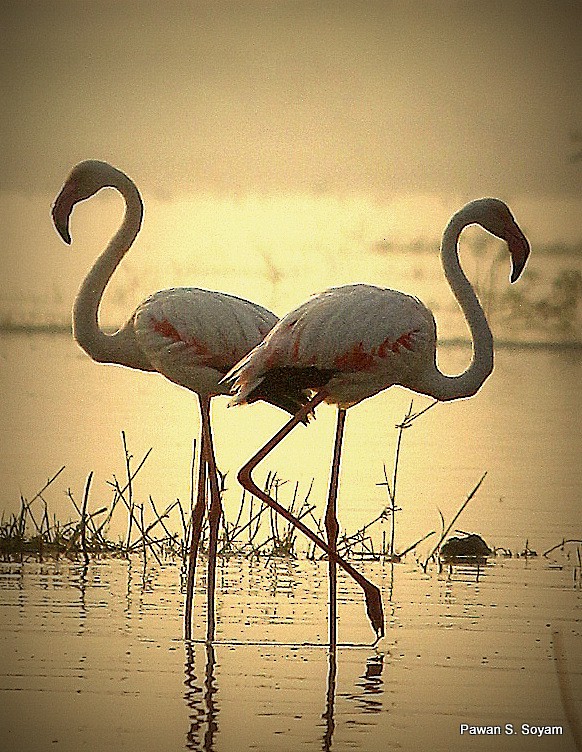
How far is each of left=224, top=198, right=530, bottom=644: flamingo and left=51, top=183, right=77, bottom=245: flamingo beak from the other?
1311 millimetres

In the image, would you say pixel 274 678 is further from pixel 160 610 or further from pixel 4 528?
pixel 4 528

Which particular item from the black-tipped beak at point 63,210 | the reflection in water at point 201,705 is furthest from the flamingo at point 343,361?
the black-tipped beak at point 63,210

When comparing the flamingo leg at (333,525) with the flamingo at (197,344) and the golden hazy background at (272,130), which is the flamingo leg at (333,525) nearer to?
the flamingo at (197,344)

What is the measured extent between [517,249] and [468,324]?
1.43 feet

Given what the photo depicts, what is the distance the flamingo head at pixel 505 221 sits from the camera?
8258 millimetres

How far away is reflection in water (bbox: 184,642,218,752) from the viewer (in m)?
5.50

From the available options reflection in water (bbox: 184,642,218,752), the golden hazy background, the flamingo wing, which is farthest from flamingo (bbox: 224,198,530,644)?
the golden hazy background

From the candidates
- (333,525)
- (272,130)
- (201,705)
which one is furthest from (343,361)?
(272,130)

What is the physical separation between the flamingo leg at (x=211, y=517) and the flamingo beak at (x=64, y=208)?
1177 mm

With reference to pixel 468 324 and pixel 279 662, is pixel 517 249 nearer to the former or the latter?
pixel 468 324

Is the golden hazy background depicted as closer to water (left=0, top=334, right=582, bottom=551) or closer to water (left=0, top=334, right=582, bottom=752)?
water (left=0, top=334, right=582, bottom=551)

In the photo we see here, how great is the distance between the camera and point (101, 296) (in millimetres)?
8695

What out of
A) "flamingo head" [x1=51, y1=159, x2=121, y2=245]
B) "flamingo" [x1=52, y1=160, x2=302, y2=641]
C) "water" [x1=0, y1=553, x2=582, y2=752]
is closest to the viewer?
"water" [x1=0, y1=553, x2=582, y2=752]

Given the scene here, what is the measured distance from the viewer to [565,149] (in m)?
15.8
